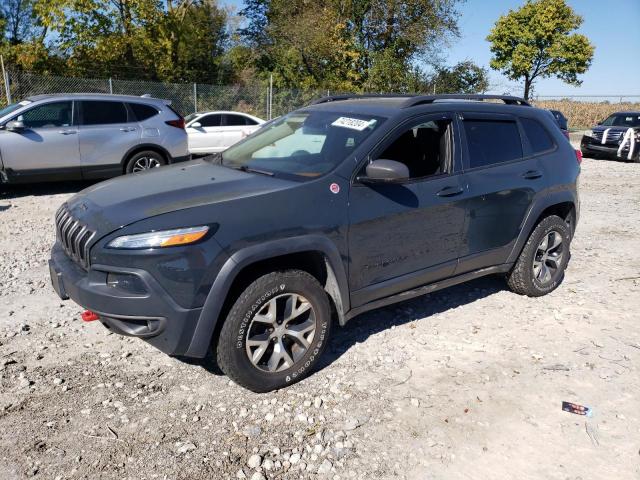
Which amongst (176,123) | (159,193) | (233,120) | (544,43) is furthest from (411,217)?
(544,43)

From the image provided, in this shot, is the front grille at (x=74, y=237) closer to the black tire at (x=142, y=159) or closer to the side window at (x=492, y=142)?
the side window at (x=492, y=142)

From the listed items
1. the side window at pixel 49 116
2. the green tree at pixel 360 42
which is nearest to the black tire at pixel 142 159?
the side window at pixel 49 116

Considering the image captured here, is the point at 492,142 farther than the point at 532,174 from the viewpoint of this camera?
No

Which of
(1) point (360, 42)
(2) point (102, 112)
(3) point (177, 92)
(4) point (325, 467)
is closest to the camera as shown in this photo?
(4) point (325, 467)

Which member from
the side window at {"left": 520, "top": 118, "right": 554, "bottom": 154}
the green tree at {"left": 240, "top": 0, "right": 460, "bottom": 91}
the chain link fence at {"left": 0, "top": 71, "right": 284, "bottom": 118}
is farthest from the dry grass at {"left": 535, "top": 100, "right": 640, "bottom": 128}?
the side window at {"left": 520, "top": 118, "right": 554, "bottom": 154}

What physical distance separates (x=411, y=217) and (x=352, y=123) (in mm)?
811

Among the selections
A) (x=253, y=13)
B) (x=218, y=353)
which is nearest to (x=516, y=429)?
(x=218, y=353)

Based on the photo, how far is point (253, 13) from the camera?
33.3 m

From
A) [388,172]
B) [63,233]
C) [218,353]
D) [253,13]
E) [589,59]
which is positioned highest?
[253,13]

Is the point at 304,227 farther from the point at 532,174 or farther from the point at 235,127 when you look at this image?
the point at 235,127

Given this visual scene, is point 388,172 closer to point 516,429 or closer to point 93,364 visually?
point 516,429

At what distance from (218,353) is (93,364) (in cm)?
105

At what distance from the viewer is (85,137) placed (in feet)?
28.8

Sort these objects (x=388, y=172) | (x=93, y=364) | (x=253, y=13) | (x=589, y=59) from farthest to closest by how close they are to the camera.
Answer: (x=253, y=13)
(x=589, y=59)
(x=93, y=364)
(x=388, y=172)
